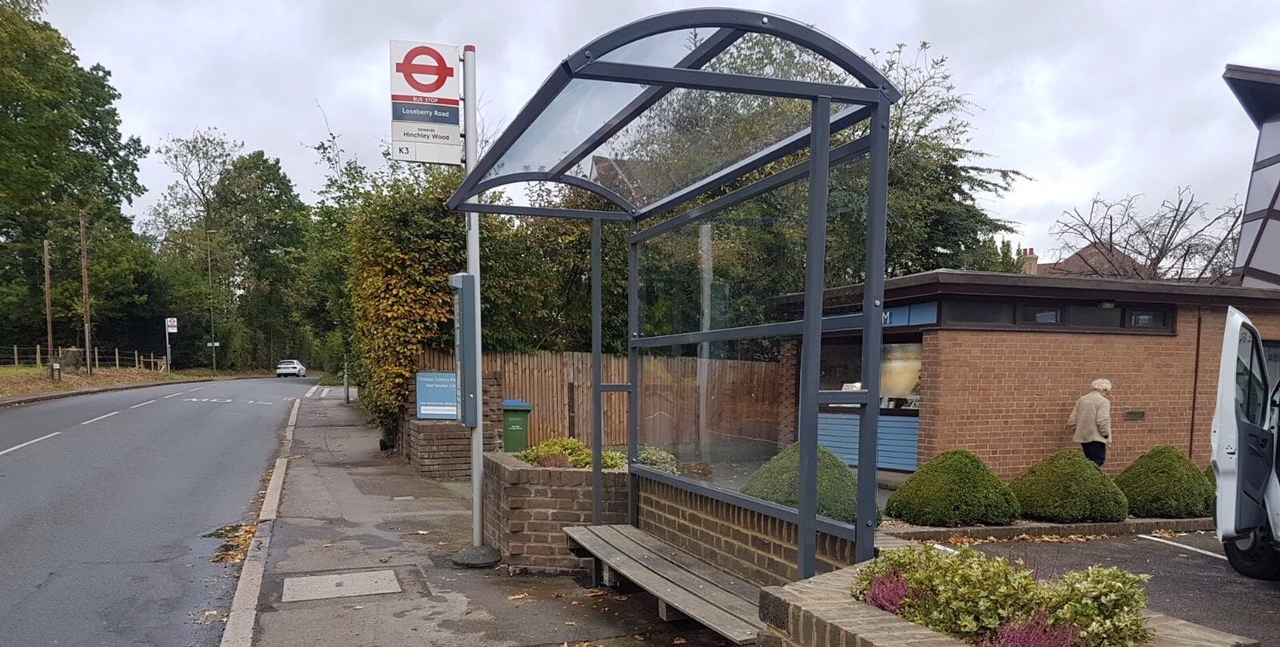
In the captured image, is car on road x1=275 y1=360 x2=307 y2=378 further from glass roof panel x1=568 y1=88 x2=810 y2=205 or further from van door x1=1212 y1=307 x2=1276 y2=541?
van door x1=1212 y1=307 x2=1276 y2=541

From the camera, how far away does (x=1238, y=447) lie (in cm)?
623

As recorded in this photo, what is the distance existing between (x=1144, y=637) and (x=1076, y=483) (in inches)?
252

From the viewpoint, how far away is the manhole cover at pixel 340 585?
5.88 m

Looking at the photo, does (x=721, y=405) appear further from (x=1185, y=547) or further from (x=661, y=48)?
(x=1185, y=547)

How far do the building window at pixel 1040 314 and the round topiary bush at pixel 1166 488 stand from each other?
1964 mm

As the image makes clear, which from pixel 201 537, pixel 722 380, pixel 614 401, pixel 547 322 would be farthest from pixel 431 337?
pixel 722 380

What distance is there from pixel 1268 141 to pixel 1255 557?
14.9m

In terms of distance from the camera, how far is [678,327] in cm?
570

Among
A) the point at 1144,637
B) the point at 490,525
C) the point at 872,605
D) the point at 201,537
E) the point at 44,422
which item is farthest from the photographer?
the point at 44,422

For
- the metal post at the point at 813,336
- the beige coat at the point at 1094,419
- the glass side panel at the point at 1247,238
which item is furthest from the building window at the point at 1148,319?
the metal post at the point at 813,336

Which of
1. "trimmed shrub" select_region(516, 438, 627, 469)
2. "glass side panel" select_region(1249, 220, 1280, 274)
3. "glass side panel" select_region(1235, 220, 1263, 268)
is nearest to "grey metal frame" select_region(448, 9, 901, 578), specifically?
"trimmed shrub" select_region(516, 438, 627, 469)

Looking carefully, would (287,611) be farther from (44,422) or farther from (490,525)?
(44,422)

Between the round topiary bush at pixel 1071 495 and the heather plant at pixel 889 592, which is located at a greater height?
the heather plant at pixel 889 592

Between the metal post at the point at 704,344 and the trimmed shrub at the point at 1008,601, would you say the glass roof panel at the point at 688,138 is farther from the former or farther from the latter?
the trimmed shrub at the point at 1008,601
